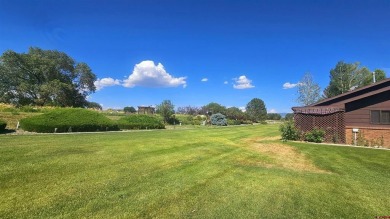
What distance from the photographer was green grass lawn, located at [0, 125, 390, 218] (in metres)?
4.45

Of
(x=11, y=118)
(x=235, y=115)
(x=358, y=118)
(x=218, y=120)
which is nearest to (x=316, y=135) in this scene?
(x=358, y=118)

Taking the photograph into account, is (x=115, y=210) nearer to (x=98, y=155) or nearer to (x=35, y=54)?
(x=98, y=155)

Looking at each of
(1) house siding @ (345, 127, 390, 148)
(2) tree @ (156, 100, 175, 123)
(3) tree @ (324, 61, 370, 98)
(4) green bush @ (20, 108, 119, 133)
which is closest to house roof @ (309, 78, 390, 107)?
(1) house siding @ (345, 127, 390, 148)

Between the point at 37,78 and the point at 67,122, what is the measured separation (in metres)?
36.7

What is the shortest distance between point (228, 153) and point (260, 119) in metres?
61.3

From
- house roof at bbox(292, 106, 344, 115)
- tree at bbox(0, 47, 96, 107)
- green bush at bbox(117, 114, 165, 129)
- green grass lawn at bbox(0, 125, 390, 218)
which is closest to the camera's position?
green grass lawn at bbox(0, 125, 390, 218)

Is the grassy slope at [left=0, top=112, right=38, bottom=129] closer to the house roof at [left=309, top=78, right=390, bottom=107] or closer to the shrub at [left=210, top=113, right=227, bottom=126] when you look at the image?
the house roof at [left=309, top=78, right=390, bottom=107]

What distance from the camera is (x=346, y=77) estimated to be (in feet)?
174

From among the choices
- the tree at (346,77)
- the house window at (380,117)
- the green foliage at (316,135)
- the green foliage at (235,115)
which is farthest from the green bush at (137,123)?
the tree at (346,77)

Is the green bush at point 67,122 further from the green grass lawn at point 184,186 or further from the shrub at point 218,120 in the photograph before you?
the shrub at point 218,120

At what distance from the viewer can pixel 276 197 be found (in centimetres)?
530

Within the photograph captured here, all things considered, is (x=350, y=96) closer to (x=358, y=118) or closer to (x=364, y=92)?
(x=364, y=92)

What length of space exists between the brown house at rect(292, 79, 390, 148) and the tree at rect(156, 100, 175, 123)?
88.7 feet

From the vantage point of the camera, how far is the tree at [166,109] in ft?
134
